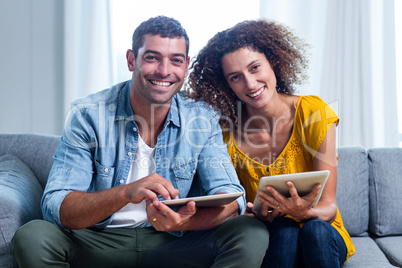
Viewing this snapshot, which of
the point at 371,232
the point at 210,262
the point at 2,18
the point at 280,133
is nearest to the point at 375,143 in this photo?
the point at 371,232

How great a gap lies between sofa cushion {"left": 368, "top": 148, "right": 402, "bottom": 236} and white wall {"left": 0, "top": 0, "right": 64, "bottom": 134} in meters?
1.96

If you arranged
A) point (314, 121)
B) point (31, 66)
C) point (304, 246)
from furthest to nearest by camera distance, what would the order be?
point (31, 66)
point (314, 121)
point (304, 246)

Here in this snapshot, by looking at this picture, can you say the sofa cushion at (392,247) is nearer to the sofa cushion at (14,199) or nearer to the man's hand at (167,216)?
the man's hand at (167,216)

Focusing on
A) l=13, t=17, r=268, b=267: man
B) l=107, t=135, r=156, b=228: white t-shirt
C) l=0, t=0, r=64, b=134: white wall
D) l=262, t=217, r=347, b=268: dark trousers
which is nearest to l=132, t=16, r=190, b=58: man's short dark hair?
l=13, t=17, r=268, b=267: man

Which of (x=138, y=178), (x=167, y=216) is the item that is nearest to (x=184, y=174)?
(x=138, y=178)

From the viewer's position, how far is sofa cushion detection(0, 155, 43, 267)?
5.28 feet

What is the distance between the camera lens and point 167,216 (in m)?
1.50

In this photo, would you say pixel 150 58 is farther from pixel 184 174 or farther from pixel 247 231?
pixel 247 231

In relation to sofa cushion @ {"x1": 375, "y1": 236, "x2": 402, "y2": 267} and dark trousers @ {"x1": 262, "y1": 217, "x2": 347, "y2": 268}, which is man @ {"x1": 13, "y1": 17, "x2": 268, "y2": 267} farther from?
sofa cushion @ {"x1": 375, "y1": 236, "x2": 402, "y2": 267}

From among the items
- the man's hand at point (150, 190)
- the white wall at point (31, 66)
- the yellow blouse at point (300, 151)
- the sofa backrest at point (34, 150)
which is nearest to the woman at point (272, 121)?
the yellow blouse at point (300, 151)

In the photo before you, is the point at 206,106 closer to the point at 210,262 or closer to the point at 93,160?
the point at 93,160

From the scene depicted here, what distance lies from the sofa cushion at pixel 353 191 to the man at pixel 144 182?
63 cm

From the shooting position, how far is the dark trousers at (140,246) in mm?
1454

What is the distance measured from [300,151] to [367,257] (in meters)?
0.48
